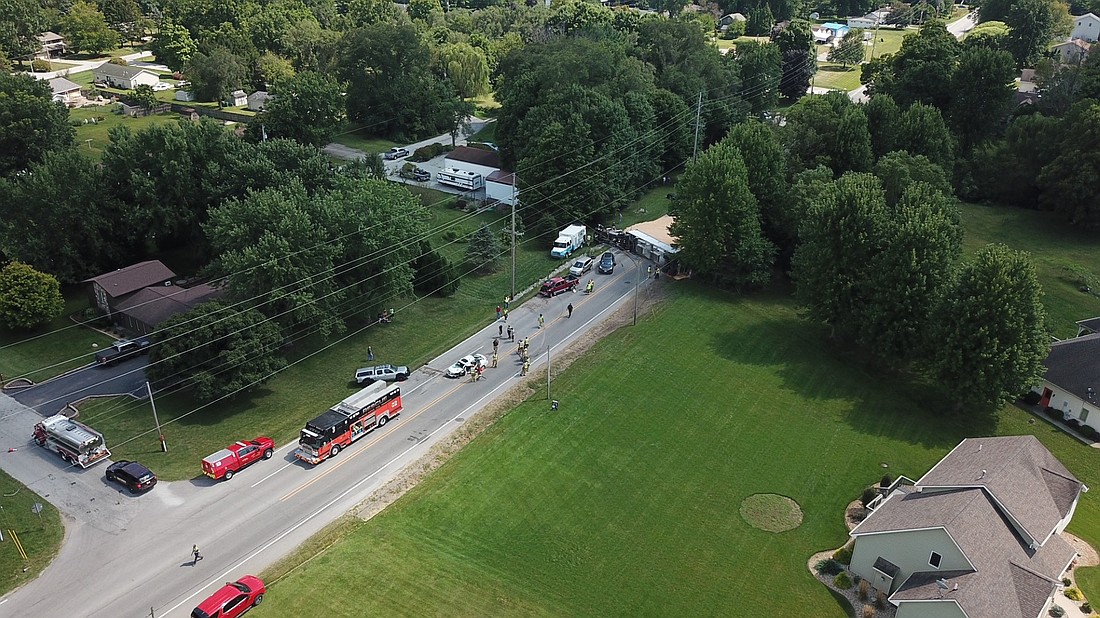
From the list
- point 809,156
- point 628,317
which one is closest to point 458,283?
point 628,317

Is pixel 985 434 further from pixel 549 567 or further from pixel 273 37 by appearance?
pixel 273 37

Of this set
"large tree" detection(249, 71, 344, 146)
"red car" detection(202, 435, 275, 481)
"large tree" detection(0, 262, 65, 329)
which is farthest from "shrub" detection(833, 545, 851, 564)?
"large tree" detection(249, 71, 344, 146)

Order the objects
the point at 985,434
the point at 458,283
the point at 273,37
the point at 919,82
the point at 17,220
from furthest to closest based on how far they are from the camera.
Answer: the point at 273,37
the point at 919,82
the point at 458,283
the point at 17,220
the point at 985,434

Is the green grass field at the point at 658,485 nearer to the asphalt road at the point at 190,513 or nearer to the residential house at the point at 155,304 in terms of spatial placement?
the asphalt road at the point at 190,513

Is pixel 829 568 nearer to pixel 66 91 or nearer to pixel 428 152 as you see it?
pixel 428 152

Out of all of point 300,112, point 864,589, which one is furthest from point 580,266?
point 300,112
